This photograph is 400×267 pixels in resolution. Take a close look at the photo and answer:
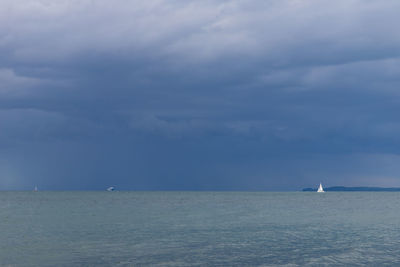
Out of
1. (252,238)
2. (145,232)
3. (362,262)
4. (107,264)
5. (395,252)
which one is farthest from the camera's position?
(145,232)

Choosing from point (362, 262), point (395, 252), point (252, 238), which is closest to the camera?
point (362, 262)

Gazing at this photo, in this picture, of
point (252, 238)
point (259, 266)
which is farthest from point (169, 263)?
point (252, 238)

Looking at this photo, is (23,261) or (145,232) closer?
(23,261)

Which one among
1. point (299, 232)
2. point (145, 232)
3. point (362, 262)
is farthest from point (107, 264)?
point (299, 232)

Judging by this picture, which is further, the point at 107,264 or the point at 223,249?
the point at 223,249

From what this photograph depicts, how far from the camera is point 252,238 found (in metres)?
62.8

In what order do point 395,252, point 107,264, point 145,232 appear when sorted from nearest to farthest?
point 107,264, point 395,252, point 145,232

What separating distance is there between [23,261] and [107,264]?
793cm

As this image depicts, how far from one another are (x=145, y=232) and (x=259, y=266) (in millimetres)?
30497

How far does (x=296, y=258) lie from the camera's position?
153 feet

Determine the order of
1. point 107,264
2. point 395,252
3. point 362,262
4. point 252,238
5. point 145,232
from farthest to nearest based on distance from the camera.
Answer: point 145,232 < point 252,238 < point 395,252 < point 362,262 < point 107,264

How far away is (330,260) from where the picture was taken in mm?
45938

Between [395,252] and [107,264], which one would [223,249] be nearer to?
[107,264]

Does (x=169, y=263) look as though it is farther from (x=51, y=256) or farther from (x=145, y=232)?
(x=145, y=232)
